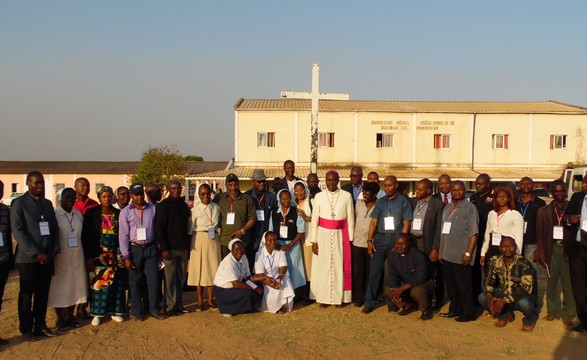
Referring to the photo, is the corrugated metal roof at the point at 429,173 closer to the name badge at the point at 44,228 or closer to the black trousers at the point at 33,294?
the black trousers at the point at 33,294

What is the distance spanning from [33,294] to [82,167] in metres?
49.3

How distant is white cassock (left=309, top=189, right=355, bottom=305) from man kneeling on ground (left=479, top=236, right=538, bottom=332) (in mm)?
1979

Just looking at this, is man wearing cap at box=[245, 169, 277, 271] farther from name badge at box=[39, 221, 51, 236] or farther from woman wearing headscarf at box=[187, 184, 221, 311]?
name badge at box=[39, 221, 51, 236]

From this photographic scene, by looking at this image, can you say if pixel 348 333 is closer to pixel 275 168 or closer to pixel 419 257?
pixel 419 257

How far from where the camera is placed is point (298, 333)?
252 inches

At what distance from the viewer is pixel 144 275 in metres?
6.94

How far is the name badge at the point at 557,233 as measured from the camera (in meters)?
6.64

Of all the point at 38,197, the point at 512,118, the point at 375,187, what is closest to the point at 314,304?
the point at 375,187

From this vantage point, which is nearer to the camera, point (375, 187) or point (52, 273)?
point (52, 273)

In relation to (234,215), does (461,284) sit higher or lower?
lower

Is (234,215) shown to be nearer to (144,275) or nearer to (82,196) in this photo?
(144,275)

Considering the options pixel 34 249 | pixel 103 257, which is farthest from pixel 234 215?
pixel 34 249

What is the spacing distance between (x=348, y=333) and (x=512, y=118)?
2583 centimetres

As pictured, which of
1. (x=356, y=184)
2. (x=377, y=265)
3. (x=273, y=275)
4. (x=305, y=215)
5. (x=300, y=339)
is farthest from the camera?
(x=356, y=184)
